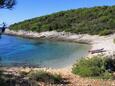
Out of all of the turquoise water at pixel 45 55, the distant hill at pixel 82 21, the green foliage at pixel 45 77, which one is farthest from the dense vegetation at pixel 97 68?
the distant hill at pixel 82 21

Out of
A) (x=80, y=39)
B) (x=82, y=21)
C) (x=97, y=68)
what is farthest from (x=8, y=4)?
(x=82, y=21)

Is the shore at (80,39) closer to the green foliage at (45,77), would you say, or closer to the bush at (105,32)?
the green foliage at (45,77)

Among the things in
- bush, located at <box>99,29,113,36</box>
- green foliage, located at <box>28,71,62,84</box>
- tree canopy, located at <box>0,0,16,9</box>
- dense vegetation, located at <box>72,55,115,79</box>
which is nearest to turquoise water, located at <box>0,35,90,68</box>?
dense vegetation, located at <box>72,55,115,79</box>

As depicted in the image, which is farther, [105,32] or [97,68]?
[105,32]

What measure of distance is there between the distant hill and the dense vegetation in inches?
1811

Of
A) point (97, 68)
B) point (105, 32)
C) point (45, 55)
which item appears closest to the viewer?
point (97, 68)

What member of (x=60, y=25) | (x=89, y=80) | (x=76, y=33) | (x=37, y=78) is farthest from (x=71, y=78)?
(x=60, y=25)

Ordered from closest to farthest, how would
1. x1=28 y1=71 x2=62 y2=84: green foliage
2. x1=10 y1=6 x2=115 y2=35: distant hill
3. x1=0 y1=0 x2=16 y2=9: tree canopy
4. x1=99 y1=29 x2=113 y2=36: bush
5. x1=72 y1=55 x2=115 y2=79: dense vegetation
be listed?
x1=0 y1=0 x2=16 y2=9: tree canopy → x1=28 y1=71 x2=62 y2=84: green foliage → x1=72 y1=55 x2=115 y2=79: dense vegetation → x1=99 y1=29 x2=113 y2=36: bush → x1=10 y1=6 x2=115 y2=35: distant hill

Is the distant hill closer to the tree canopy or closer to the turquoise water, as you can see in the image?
the turquoise water

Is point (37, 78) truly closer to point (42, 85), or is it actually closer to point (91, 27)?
point (42, 85)

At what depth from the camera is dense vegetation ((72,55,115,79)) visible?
18144 mm

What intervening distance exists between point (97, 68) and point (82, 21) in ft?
221

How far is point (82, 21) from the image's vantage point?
281ft

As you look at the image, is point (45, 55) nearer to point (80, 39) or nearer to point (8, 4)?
point (80, 39)
